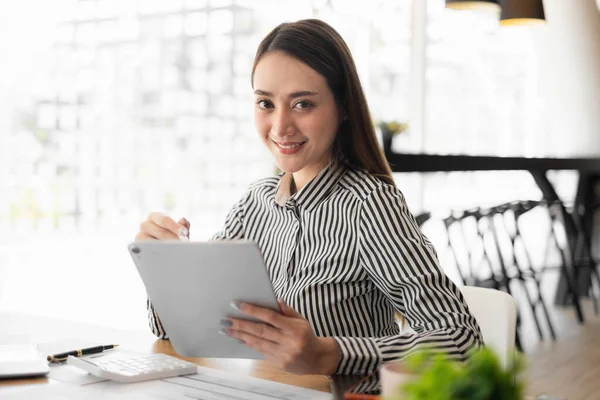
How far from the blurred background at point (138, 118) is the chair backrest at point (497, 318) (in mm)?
2237

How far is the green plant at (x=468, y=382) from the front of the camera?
1.83 feet

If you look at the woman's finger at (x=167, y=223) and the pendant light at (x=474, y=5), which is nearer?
the woman's finger at (x=167, y=223)

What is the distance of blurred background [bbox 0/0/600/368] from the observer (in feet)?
11.9

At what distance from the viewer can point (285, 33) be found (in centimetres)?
163

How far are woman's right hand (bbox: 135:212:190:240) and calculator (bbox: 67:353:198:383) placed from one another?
24 centimetres

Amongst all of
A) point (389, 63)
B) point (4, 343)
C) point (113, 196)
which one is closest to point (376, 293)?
point (4, 343)

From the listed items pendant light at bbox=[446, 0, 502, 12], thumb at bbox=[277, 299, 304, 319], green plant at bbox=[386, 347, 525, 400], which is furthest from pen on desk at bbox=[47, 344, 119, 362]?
pendant light at bbox=[446, 0, 502, 12]

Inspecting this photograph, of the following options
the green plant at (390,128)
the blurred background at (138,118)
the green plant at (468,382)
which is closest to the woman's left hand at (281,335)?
the green plant at (468,382)

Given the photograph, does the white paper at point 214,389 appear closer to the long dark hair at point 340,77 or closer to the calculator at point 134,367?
the calculator at point 134,367

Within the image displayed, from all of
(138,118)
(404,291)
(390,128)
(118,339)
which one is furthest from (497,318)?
(138,118)

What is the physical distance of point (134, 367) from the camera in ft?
4.29

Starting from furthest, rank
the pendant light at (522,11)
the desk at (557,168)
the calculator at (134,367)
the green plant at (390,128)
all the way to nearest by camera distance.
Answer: the desk at (557,168) < the green plant at (390,128) < the pendant light at (522,11) < the calculator at (134,367)

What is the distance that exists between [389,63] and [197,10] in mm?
1579

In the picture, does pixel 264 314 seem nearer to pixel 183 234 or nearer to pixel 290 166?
pixel 183 234
